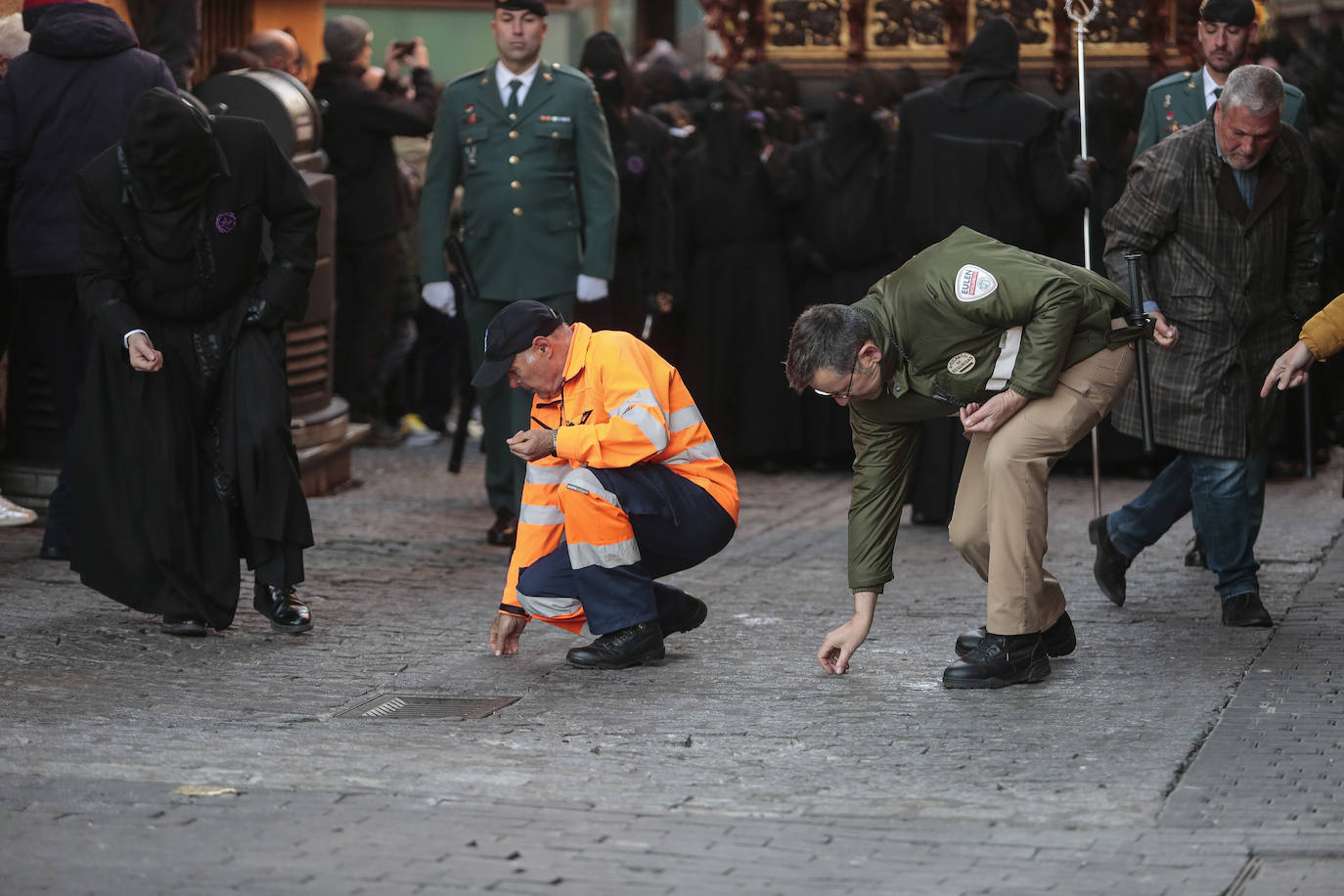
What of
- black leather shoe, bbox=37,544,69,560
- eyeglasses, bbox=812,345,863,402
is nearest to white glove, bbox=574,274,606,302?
black leather shoe, bbox=37,544,69,560

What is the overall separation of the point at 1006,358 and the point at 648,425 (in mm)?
1037

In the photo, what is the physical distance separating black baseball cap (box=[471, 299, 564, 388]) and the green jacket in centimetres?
92

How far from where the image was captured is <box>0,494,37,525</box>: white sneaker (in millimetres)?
8289

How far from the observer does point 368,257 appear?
11164mm

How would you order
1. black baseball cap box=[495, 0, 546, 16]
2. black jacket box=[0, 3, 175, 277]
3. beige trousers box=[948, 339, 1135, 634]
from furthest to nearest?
black baseball cap box=[495, 0, 546, 16] < black jacket box=[0, 3, 175, 277] < beige trousers box=[948, 339, 1135, 634]

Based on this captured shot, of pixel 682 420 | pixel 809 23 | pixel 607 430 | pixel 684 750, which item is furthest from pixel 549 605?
pixel 809 23

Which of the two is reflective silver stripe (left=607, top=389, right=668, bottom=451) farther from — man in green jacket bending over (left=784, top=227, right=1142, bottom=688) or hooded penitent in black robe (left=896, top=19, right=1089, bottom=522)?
hooded penitent in black robe (left=896, top=19, right=1089, bottom=522)

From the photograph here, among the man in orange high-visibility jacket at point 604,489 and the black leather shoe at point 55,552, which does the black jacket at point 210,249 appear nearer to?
the man in orange high-visibility jacket at point 604,489

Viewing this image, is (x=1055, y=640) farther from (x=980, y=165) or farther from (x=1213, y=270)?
(x=980, y=165)

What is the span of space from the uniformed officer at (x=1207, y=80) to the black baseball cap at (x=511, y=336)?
113 inches

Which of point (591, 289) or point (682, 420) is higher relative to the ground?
point (591, 289)

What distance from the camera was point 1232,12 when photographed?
7.70m

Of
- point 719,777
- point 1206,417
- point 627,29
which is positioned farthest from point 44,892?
point 627,29

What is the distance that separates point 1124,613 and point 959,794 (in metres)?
2.34
